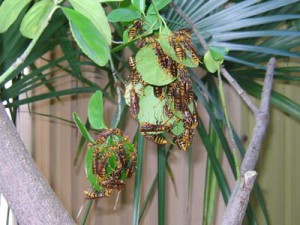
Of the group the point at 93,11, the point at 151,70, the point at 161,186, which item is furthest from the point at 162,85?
the point at 161,186

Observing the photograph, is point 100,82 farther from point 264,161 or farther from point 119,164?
point 119,164

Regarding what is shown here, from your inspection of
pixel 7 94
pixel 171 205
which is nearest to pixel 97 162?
pixel 7 94

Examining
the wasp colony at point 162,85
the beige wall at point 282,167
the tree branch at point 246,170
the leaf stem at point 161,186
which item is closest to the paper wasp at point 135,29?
the wasp colony at point 162,85

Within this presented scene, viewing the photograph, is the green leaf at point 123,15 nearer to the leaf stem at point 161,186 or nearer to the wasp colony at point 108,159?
the wasp colony at point 108,159

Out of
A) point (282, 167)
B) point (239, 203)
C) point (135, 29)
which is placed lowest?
point (282, 167)

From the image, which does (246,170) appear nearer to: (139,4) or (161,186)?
(139,4)

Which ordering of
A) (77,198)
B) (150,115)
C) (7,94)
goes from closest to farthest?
(150,115) < (7,94) < (77,198)
